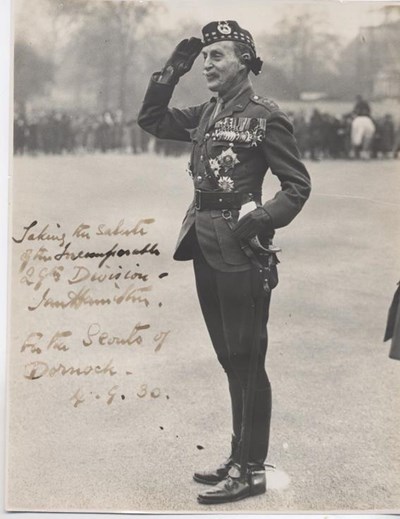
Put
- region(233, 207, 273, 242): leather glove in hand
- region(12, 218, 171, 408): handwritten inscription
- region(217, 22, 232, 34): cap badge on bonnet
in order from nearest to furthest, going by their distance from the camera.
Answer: region(233, 207, 273, 242): leather glove in hand < region(217, 22, 232, 34): cap badge on bonnet < region(12, 218, 171, 408): handwritten inscription

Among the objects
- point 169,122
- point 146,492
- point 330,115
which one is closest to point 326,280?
point 330,115

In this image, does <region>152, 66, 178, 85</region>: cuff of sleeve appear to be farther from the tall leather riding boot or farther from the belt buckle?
the tall leather riding boot

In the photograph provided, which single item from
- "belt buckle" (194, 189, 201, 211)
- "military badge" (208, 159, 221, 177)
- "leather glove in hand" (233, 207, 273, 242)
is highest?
"military badge" (208, 159, 221, 177)

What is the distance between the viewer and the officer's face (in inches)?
95.7

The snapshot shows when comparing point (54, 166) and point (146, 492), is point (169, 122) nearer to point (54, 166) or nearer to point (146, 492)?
point (54, 166)

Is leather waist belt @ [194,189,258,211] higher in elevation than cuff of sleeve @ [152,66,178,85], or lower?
lower

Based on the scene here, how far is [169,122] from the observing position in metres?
2.55

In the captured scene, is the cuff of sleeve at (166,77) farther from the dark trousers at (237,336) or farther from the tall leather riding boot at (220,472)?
the tall leather riding boot at (220,472)

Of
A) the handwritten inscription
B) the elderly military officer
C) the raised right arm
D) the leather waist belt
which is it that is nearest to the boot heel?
the elderly military officer

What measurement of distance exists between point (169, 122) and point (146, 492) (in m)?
1.10

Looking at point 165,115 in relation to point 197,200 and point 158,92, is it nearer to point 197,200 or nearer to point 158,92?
point 158,92

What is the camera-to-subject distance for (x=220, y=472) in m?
2.54

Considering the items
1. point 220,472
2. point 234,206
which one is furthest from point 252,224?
point 220,472

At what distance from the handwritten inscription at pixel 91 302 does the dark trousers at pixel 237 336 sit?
0.15 metres
